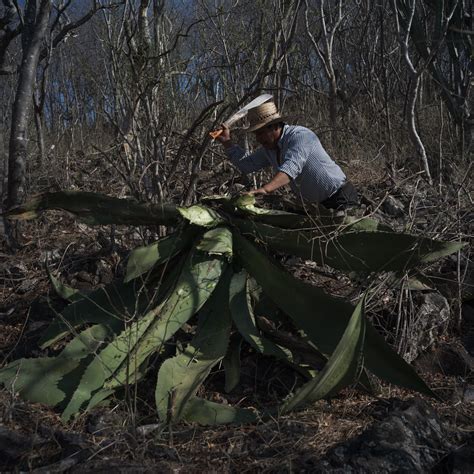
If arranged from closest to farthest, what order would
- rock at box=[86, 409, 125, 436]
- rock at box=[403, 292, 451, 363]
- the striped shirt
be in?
rock at box=[86, 409, 125, 436]
rock at box=[403, 292, 451, 363]
the striped shirt

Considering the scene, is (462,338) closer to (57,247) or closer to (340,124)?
(57,247)

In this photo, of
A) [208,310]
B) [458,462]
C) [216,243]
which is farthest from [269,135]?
[458,462]

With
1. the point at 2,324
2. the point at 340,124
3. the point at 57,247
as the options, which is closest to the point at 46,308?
the point at 2,324

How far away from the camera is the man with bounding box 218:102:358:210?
13.8 ft

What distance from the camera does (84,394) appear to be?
2893 mm

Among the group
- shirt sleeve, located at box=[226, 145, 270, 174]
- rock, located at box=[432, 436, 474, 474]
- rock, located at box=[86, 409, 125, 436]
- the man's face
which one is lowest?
rock, located at box=[432, 436, 474, 474]

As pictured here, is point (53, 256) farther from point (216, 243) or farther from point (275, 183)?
point (275, 183)

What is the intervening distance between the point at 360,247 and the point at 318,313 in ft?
1.30

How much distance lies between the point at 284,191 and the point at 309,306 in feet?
7.82

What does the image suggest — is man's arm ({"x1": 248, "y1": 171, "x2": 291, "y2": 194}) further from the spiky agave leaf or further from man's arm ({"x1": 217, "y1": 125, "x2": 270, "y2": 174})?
man's arm ({"x1": 217, "y1": 125, "x2": 270, "y2": 174})

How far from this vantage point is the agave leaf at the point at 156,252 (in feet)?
11.0

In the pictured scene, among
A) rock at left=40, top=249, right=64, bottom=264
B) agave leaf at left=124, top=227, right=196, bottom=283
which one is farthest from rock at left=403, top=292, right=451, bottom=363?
rock at left=40, top=249, right=64, bottom=264

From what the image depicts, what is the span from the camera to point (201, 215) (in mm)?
3523

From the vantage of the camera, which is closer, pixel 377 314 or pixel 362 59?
pixel 377 314
